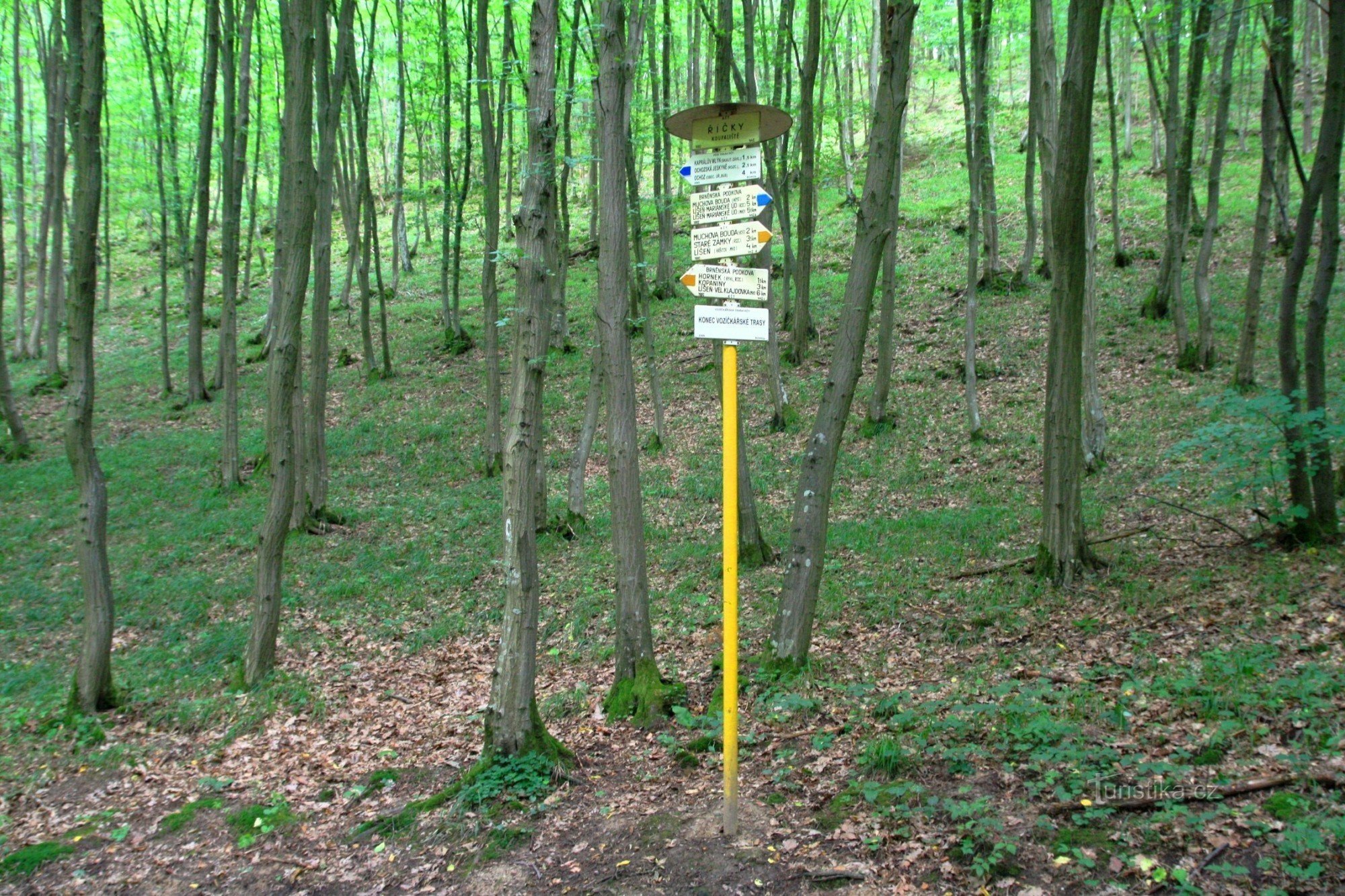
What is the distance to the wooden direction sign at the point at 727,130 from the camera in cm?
420

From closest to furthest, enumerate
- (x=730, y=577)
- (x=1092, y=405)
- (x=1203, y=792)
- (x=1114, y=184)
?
1. (x=1203, y=792)
2. (x=730, y=577)
3. (x=1092, y=405)
4. (x=1114, y=184)

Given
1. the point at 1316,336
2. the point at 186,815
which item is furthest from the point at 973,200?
the point at 186,815

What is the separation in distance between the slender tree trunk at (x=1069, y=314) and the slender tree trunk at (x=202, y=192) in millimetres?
13536

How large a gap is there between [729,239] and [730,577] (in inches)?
66.7

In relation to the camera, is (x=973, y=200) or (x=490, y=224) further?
(x=973, y=200)

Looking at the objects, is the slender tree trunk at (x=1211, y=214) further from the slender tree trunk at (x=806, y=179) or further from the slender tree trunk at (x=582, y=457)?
the slender tree trunk at (x=582, y=457)

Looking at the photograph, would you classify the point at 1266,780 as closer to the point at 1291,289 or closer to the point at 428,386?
the point at 1291,289

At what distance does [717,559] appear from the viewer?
34.3 ft

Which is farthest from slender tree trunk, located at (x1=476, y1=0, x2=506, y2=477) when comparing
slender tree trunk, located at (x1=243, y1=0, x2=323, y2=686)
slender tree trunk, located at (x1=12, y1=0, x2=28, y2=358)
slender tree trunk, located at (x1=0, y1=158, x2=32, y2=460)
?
slender tree trunk, located at (x1=12, y1=0, x2=28, y2=358)

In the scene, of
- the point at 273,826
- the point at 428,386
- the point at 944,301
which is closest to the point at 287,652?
the point at 273,826

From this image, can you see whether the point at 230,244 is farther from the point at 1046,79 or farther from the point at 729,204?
the point at 729,204

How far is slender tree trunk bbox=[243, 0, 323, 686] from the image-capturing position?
788 cm

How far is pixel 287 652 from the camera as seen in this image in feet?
28.5

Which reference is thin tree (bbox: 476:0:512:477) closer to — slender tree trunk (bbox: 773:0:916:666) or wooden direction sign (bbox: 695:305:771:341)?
slender tree trunk (bbox: 773:0:916:666)
